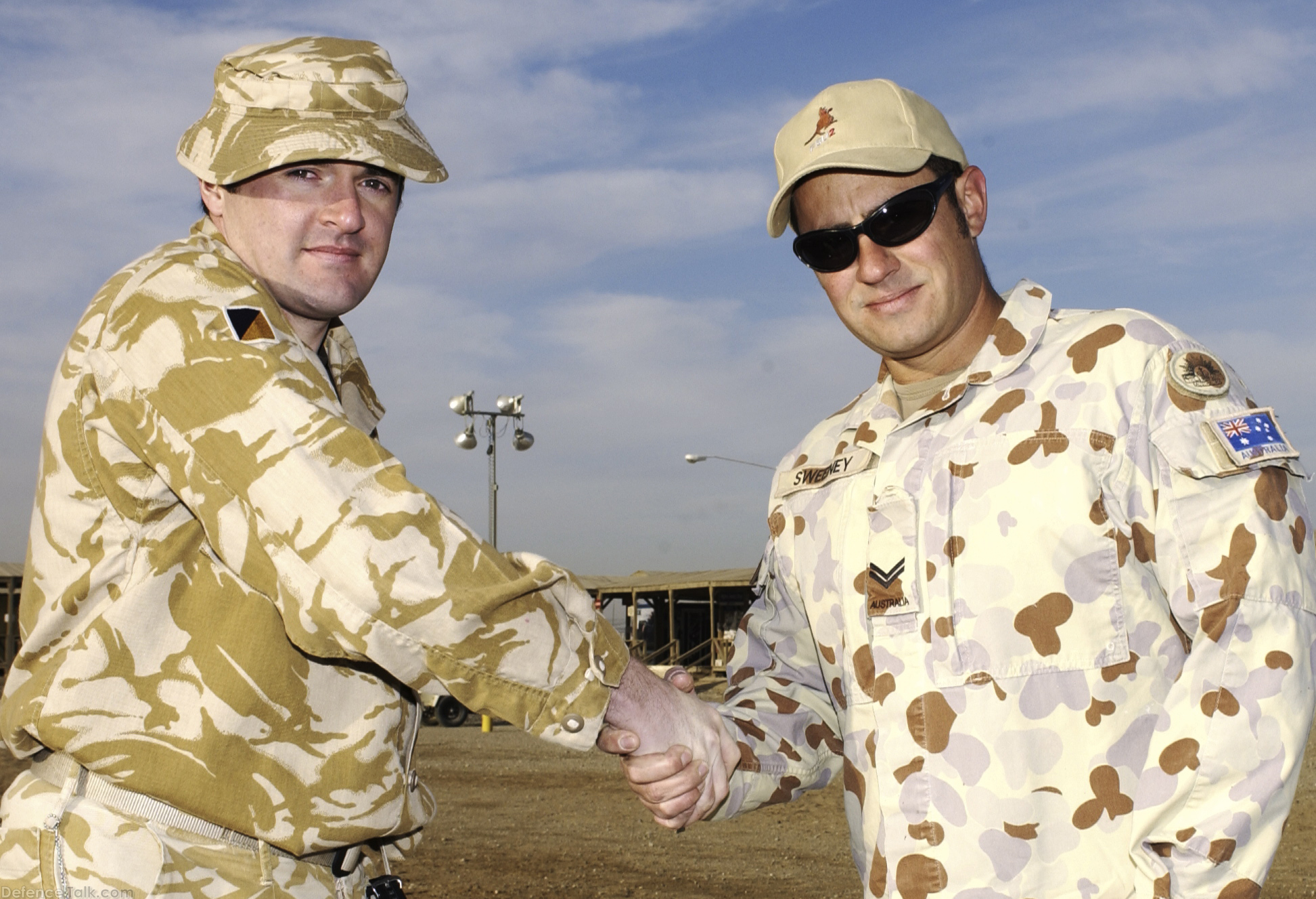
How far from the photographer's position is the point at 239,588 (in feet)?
8.24

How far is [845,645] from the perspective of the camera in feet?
10.6

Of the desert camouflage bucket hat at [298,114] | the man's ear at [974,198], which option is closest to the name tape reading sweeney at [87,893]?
the desert camouflage bucket hat at [298,114]

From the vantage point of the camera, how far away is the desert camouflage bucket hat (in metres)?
2.78

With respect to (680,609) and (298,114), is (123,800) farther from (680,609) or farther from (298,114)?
(680,609)

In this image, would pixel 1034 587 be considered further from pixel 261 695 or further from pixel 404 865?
pixel 404 865

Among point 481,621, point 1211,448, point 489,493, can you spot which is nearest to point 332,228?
point 481,621

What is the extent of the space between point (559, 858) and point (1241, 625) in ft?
26.6

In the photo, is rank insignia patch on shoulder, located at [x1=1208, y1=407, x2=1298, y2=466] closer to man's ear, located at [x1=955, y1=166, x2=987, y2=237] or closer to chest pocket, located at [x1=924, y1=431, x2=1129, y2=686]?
chest pocket, located at [x1=924, y1=431, x2=1129, y2=686]

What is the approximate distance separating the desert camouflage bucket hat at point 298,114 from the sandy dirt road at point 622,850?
671cm

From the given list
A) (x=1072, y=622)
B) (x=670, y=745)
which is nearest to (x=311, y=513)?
(x=670, y=745)

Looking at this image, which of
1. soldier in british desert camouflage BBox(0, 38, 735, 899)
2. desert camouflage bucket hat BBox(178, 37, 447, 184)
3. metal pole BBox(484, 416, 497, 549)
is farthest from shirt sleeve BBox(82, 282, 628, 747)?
metal pole BBox(484, 416, 497, 549)

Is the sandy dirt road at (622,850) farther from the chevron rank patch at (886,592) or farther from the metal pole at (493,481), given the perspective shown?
the metal pole at (493,481)

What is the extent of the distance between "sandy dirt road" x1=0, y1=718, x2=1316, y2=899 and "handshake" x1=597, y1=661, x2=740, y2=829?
213 inches

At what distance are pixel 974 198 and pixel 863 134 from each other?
0.44 m
